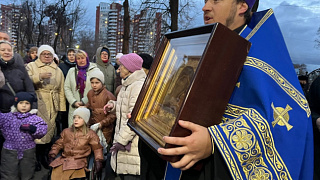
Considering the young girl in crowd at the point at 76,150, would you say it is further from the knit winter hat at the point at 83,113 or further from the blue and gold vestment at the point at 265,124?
the blue and gold vestment at the point at 265,124

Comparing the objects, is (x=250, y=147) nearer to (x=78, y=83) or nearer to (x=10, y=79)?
(x=10, y=79)

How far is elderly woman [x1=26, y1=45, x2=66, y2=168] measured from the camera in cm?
474

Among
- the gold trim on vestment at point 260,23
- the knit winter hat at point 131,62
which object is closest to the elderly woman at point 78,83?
the knit winter hat at point 131,62

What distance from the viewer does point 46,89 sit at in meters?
4.86

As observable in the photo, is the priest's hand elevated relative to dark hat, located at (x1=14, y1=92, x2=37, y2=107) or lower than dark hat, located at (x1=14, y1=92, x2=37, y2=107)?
elevated

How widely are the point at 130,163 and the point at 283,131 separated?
2582 mm

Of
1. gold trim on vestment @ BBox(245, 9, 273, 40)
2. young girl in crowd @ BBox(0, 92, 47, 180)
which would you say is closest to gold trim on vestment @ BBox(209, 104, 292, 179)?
gold trim on vestment @ BBox(245, 9, 273, 40)

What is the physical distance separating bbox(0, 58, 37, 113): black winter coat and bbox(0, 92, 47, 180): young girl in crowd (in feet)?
0.58

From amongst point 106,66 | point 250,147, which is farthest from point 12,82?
point 250,147

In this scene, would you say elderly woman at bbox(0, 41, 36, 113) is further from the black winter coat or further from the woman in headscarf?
the woman in headscarf

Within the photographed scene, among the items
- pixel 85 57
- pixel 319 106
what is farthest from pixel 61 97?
pixel 319 106

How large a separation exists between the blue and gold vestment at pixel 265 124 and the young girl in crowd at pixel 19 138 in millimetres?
3545

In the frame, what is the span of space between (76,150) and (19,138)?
0.94 meters

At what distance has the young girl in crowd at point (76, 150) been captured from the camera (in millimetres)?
3479
